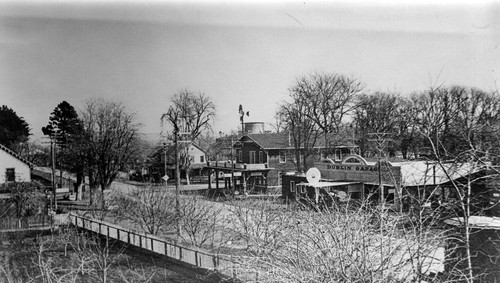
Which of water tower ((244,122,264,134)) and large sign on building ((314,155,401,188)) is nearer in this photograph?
large sign on building ((314,155,401,188))

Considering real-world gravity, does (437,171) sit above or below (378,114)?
below

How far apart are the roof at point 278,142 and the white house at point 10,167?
2303 cm

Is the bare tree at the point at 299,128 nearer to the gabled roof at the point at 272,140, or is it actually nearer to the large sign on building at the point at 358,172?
the gabled roof at the point at 272,140

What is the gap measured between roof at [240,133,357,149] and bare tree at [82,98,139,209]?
12.9 meters

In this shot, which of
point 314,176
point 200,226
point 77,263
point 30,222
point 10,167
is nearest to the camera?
point 314,176

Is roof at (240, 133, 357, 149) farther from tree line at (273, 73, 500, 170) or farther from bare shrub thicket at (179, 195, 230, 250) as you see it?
bare shrub thicket at (179, 195, 230, 250)

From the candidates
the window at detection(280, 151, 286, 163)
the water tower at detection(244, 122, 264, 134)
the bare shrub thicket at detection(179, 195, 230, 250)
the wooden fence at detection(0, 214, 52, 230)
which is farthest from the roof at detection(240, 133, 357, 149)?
the bare shrub thicket at detection(179, 195, 230, 250)

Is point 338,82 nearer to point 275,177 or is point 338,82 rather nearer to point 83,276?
point 275,177

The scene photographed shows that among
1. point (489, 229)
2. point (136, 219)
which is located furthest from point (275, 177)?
point (489, 229)

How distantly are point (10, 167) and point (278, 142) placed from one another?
26922 mm

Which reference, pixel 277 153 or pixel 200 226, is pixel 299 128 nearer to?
pixel 277 153

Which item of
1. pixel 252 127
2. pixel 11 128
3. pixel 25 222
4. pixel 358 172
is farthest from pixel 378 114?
pixel 11 128

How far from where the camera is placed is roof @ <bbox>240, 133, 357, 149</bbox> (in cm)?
4522

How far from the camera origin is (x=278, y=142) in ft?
151
